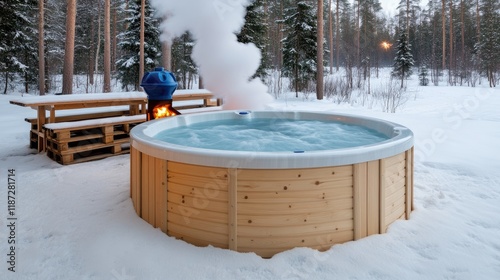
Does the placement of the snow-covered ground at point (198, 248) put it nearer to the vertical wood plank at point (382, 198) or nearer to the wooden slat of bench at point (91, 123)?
the vertical wood plank at point (382, 198)

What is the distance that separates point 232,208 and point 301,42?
12964mm

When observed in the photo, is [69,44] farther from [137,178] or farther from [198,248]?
[198,248]

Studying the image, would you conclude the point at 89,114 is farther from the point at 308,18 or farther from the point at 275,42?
the point at 275,42

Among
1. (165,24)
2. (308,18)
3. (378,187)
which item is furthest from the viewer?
(308,18)

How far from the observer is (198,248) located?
247 cm

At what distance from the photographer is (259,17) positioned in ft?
43.2

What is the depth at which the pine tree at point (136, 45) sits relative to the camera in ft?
46.4

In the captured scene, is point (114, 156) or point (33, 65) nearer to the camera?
point (114, 156)

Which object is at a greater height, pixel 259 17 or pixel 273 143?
pixel 259 17

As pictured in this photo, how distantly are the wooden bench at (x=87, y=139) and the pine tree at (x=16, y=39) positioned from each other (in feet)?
35.8

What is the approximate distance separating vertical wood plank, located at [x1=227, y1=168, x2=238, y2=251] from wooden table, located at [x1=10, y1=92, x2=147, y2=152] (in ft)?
12.1

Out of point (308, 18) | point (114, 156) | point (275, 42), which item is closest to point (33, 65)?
point (308, 18)

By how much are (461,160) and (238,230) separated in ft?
12.7

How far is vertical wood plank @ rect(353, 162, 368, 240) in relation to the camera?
249 cm
